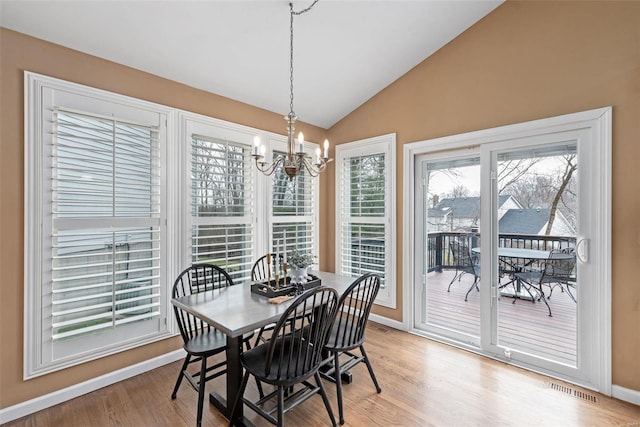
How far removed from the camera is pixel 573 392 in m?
2.35

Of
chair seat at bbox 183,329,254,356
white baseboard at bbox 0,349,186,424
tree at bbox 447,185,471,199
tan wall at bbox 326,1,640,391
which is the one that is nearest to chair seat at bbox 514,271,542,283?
tan wall at bbox 326,1,640,391

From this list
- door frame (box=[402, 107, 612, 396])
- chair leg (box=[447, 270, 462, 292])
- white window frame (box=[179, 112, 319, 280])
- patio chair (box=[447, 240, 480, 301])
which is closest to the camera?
door frame (box=[402, 107, 612, 396])

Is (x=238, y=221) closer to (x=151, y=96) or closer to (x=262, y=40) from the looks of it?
(x=151, y=96)

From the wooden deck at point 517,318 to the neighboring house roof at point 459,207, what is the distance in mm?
652

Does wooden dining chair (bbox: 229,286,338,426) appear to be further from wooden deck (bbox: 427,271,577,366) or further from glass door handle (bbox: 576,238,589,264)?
glass door handle (bbox: 576,238,589,264)

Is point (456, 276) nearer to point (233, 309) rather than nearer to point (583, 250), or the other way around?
point (583, 250)

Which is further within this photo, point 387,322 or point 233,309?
point 387,322

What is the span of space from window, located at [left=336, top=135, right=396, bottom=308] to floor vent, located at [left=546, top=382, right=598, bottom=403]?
1608 millimetres

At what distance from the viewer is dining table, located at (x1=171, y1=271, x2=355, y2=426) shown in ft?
5.77

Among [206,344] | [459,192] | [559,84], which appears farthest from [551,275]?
[206,344]

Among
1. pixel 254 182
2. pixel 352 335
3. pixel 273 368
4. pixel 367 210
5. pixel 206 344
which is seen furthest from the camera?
pixel 367 210

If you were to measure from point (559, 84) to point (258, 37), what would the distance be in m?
2.58
